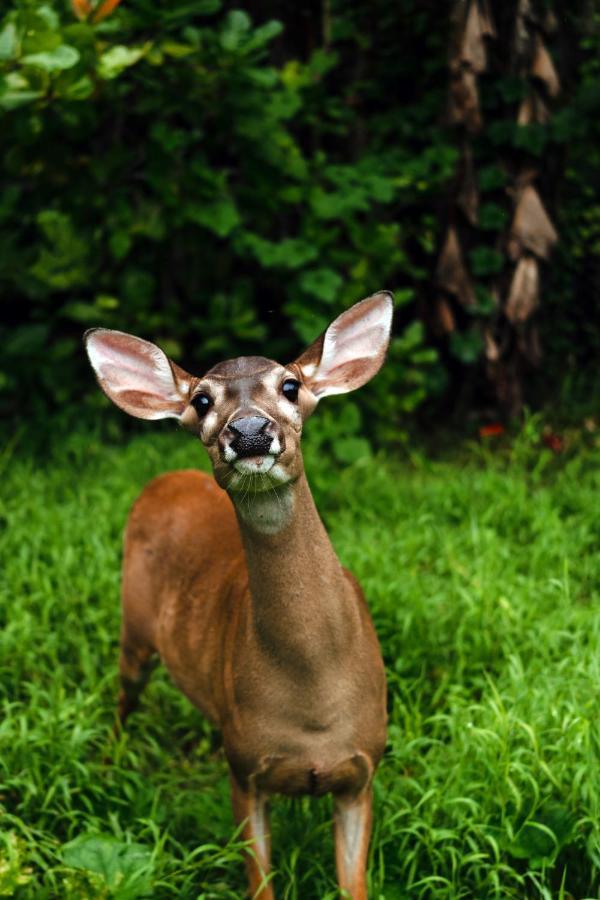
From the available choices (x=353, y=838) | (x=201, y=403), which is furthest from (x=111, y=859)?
(x=201, y=403)

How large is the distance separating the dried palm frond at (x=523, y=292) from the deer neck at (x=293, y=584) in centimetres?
359

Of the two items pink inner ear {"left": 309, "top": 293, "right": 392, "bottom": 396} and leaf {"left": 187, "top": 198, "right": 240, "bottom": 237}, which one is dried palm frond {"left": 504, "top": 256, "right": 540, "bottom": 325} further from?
pink inner ear {"left": 309, "top": 293, "right": 392, "bottom": 396}

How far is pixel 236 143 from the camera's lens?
5.57m

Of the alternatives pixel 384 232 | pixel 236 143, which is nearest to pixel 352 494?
pixel 384 232

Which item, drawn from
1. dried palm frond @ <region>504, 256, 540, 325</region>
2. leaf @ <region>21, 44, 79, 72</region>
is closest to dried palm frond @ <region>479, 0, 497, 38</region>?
dried palm frond @ <region>504, 256, 540, 325</region>

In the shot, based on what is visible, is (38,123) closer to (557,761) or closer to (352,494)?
(352,494)

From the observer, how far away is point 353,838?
278 centimetres

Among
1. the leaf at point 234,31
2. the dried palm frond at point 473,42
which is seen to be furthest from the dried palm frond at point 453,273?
the leaf at point 234,31

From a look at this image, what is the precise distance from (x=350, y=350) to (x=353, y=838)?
45.4 inches

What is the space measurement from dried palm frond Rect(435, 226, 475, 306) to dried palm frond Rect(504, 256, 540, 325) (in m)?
0.21

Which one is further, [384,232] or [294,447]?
[384,232]

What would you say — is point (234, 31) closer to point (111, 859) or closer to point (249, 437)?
point (249, 437)

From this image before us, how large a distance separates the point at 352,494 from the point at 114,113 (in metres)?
2.32

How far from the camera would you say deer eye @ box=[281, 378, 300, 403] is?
8.03 feet
